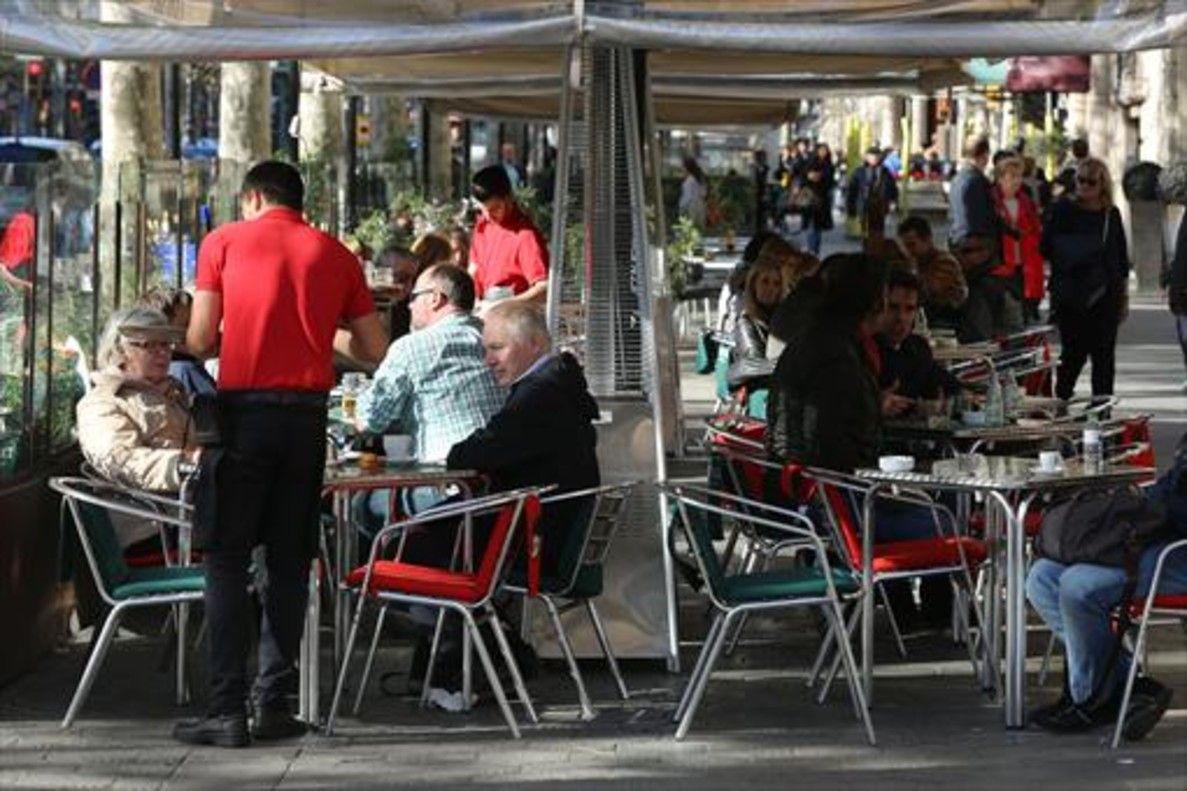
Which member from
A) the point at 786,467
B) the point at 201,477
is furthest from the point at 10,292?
the point at 786,467

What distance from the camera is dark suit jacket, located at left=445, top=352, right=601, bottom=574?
9445mm

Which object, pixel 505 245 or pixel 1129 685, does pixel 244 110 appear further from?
pixel 1129 685

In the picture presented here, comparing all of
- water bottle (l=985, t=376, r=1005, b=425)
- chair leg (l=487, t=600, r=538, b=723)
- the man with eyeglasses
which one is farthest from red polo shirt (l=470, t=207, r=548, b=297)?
chair leg (l=487, t=600, r=538, b=723)

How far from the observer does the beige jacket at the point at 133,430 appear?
9977mm

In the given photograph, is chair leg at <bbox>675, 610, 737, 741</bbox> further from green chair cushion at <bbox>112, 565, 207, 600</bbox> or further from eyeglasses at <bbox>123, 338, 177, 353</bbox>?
eyeglasses at <bbox>123, 338, 177, 353</bbox>

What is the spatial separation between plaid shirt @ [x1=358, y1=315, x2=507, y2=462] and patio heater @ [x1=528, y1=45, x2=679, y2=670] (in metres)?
0.61

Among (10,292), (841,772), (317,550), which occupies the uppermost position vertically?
(10,292)

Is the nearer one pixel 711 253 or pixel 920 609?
pixel 920 609

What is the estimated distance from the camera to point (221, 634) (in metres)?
9.02

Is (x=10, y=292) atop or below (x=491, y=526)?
atop

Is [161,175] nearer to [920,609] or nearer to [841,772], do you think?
[920,609]

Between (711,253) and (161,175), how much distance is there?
20.0 meters

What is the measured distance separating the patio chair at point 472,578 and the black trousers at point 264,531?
0.20 meters

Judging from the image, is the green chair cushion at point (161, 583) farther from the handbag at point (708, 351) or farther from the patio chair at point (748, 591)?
the handbag at point (708, 351)
